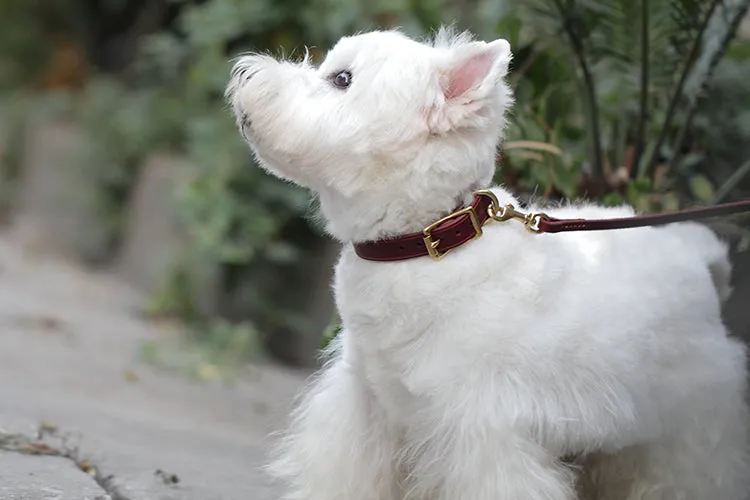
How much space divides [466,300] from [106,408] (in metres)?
2.64

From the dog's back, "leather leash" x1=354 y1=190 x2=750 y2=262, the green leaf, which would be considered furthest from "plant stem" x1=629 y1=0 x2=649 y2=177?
"leather leash" x1=354 y1=190 x2=750 y2=262

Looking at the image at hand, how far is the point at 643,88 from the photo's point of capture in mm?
3773

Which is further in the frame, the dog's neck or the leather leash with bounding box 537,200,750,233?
the leather leash with bounding box 537,200,750,233

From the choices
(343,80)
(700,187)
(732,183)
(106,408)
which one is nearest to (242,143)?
(106,408)

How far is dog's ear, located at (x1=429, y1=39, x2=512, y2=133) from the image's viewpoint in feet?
7.33

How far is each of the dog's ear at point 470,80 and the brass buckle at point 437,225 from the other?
17 cm

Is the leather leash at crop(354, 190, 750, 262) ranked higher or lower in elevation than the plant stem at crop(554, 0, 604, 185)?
lower

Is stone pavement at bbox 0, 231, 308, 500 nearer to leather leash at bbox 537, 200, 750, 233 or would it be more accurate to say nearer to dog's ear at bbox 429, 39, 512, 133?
leather leash at bbox 537, 200, 750, 233

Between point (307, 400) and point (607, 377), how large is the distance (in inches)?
31.0

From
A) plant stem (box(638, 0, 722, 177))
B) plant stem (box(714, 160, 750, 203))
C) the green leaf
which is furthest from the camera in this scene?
the green leaf

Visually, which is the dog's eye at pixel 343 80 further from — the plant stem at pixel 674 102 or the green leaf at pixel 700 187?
the green leaf at pixel 700 187

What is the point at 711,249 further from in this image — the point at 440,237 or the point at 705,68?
the point at 705,68

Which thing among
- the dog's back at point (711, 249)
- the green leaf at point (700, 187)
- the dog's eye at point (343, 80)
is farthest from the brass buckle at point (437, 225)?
the green leaf at point (700, 187)

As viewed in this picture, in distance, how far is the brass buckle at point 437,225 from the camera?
2262mm
